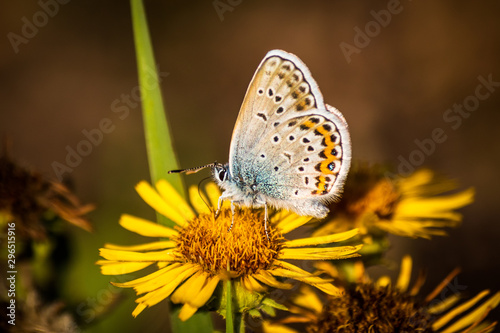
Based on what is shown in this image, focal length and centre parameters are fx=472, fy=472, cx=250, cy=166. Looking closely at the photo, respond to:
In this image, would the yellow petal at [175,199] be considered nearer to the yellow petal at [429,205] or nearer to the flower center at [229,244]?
the flower center at [229,244]

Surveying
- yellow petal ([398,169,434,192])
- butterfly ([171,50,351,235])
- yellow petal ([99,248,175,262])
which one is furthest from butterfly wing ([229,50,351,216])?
yellow petal ([398,169,434,192])

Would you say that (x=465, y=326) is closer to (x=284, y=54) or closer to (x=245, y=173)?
(x=245, y=173)

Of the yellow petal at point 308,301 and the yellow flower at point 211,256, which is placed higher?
the yellow flower at point 211,256

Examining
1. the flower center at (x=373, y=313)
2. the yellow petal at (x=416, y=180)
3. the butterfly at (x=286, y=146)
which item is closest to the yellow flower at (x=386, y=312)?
the flower center at (x=373, y=313)

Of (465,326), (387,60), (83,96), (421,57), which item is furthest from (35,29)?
(465,326)

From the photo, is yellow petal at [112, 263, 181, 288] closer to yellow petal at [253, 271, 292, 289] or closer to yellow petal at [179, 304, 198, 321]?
yellow petal at [179, 304, 198, 321]

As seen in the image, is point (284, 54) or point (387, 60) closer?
point (284, 54)

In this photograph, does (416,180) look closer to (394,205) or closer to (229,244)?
(394,205)
